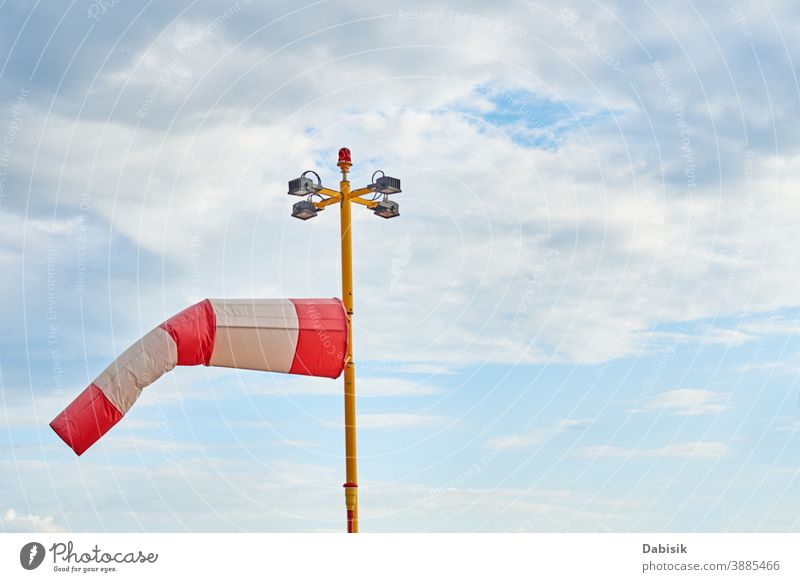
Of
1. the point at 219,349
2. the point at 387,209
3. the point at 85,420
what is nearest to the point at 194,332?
the point at 219,349

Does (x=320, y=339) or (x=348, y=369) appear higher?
(x=320, y=339)

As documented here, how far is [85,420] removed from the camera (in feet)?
58.8

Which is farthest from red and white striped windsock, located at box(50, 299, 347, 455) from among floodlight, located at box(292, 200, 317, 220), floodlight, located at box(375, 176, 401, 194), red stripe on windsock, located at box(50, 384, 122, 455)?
floodlight, located at box(375, 176, 401, 194)

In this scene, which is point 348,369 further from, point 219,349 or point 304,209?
point 304,209

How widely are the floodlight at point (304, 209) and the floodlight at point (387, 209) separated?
55.9 inches

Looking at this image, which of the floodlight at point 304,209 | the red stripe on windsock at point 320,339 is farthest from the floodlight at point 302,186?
the red stripe on windsock at point 320,339

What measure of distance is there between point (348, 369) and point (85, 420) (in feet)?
18.3

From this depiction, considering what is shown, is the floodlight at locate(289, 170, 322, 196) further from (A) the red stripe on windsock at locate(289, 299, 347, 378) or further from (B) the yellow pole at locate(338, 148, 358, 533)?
(A) the red stripe on windsock at locate(289, 299, 347, 378)

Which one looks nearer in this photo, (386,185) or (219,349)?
(219,349)

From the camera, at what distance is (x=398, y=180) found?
21375 mm

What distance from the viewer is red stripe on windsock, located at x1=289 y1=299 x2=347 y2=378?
20.5 metres

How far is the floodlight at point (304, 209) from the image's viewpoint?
20.9m
